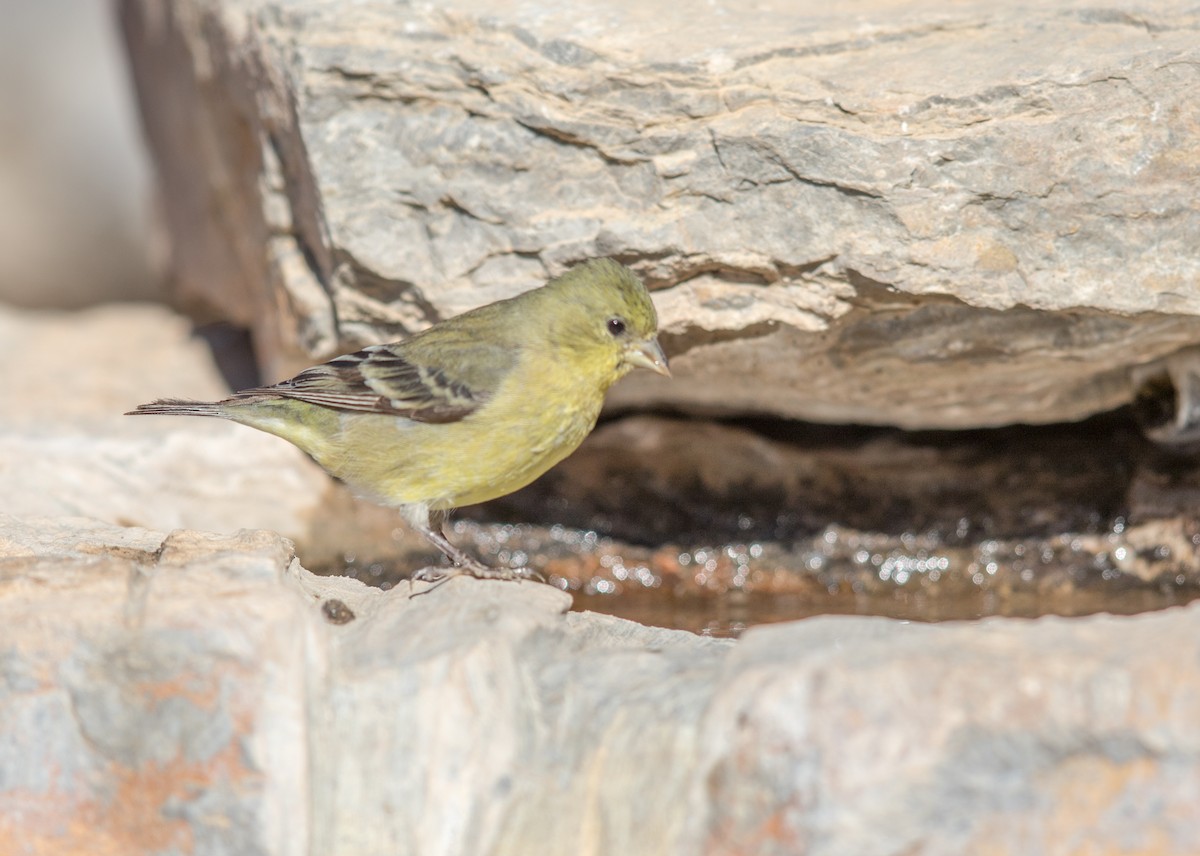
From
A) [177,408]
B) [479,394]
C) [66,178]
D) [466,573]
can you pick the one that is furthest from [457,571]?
[66,178]

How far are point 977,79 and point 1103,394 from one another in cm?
164

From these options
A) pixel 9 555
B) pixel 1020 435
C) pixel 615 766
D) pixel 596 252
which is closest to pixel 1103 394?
pixel 1020 435

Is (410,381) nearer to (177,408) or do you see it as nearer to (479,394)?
(479,394)

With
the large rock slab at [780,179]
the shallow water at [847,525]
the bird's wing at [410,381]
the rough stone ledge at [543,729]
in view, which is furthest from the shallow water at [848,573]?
the rough stone ledge at [543,729]

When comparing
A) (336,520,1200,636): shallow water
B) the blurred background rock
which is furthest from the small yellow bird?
the blurred background rock

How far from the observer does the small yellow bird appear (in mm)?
4539

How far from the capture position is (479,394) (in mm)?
4566

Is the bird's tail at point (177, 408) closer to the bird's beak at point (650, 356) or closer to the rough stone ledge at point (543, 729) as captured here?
the rough stone ledge at point (543, 729)

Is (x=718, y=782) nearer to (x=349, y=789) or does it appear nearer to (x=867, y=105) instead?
(x=349, y=789)

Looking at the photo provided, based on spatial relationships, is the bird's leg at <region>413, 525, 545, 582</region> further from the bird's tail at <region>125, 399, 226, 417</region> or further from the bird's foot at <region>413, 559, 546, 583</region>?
the bird's tail at <region>125, 399, 226, 417</region>

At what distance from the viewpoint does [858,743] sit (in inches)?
104

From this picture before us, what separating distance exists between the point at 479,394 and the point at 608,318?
20.2 inches

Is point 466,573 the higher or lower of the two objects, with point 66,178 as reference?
higher

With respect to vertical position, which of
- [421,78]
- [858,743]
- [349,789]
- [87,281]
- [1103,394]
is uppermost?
[421,78]
